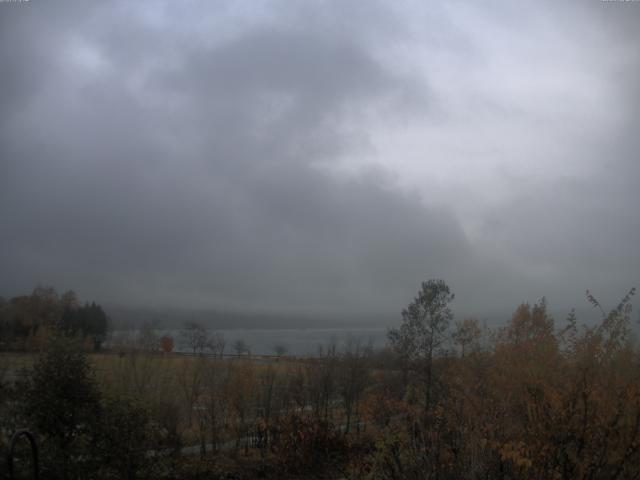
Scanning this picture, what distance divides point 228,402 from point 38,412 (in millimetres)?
10409

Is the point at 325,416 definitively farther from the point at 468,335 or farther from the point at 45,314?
the point at 45,314

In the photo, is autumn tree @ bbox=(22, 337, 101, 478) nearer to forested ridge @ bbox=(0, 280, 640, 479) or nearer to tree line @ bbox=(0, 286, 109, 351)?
forested ridge @ bbox=(0, 280, 640, 479)

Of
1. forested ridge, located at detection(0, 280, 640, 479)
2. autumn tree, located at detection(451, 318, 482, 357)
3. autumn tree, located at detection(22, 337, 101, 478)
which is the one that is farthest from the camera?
autumn tree, located at detection(451, 318, 482, 357)

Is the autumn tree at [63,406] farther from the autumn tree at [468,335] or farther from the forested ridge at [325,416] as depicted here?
the autumn tree at [468,335]

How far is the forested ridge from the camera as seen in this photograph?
8195 millimetres

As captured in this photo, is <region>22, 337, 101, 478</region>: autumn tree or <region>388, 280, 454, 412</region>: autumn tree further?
<region>388, 280, 454, 412</region>: autumn tree

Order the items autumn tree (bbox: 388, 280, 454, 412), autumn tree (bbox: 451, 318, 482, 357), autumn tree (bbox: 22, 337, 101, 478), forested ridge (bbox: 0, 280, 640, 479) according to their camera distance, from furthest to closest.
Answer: autumn tree (bbox: 388, 280, 454, 412), autumn tree (bbox: 451, 318, 482, 357), autumn tree (bbox: 22, 337, 101, 478), forested ridge (bbox: 0, 280, 640, 479)

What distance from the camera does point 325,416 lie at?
23203 mm

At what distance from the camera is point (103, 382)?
1355 centimetres

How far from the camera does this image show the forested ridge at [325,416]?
820 centimetres

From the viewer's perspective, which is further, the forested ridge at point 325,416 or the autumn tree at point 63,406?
the autumn tree at point 63,406

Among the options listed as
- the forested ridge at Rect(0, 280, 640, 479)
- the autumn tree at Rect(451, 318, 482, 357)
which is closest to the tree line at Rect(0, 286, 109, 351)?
the forested ridge at Rect(0, 280, 640, 479)

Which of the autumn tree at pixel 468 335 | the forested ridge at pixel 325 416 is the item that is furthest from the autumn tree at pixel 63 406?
the autumn tree at pixel 468 335

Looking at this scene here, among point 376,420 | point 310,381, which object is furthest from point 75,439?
point 310,381
